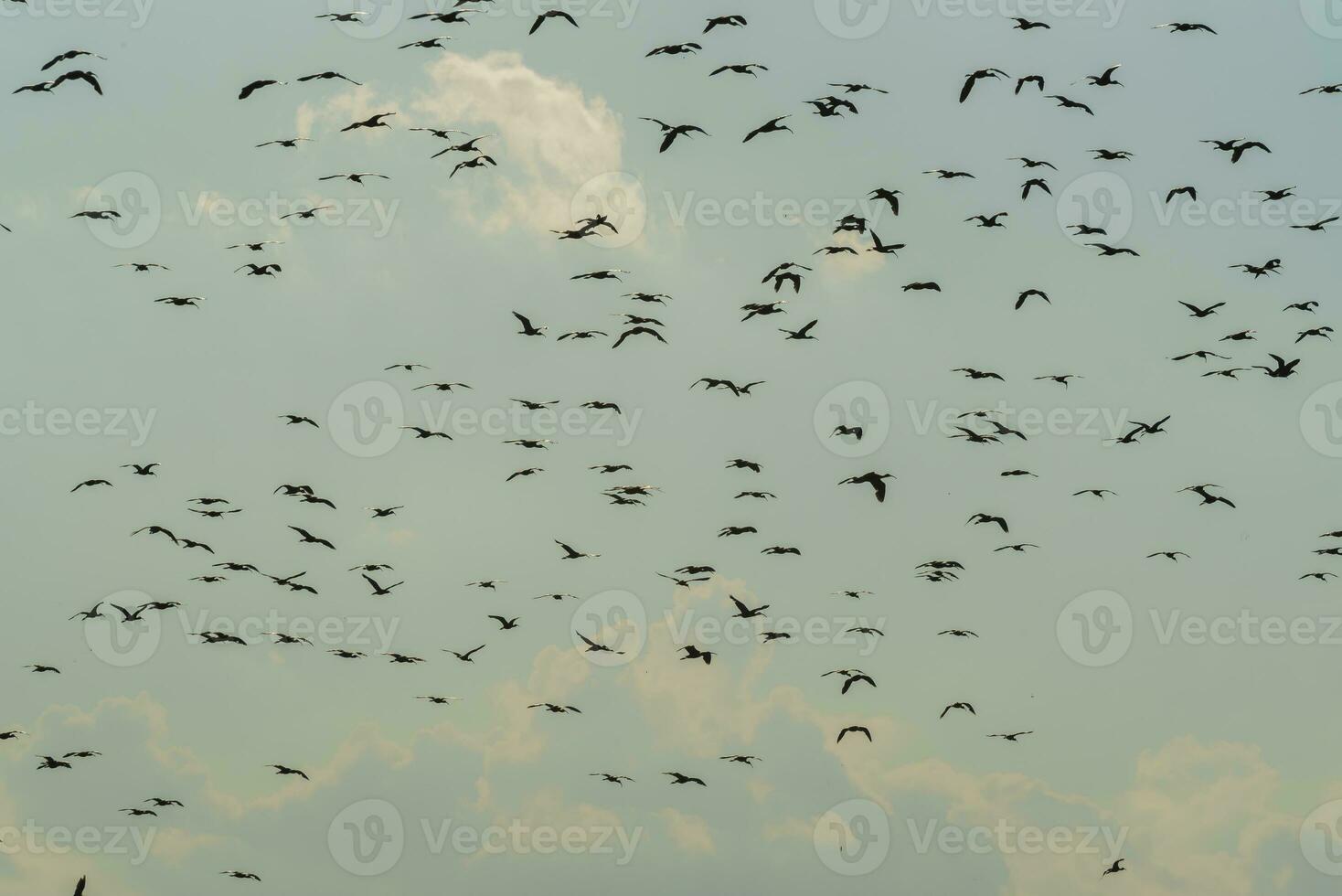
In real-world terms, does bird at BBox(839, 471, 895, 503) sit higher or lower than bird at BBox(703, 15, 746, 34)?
lower

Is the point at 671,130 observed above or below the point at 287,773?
above

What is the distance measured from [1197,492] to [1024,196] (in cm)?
1889

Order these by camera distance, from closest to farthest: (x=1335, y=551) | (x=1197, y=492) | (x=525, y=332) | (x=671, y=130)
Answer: (x=671, y=130) → (x=525, y=332) → (x=1197, y=492) → (x=1335, y=551)

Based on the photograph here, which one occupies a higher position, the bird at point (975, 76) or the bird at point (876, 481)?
the bird at point (975, 76)

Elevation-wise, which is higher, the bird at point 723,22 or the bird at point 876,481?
the bird at point 723,22

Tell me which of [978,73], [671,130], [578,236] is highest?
[978,73]

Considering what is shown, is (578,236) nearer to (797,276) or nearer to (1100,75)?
(797,276)

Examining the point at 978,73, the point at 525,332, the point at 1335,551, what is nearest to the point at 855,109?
the point at 978,73

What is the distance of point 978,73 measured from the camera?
239 ft

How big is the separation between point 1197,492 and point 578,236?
3759 cm

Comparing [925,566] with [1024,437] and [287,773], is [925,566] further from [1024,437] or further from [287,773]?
[287,773]

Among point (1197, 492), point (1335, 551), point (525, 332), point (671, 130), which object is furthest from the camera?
point (1335, 551)

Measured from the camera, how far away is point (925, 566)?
88438 millimetres

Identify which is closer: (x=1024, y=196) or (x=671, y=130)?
(x=671, y=130)
